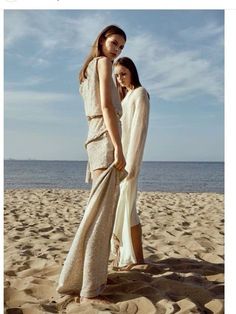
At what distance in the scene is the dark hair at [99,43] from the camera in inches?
95.6

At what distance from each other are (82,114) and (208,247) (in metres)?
2.04

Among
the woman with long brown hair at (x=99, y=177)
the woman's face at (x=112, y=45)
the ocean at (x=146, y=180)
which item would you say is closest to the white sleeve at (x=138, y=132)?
the woman with long brown hair at (x=99, y=177)

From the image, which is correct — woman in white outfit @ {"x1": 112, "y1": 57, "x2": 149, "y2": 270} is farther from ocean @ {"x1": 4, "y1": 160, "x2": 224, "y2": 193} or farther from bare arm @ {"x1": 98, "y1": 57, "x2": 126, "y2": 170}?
ocean @ {"x1": 4, "y1": 160, "x2": 224, "y2": 193}

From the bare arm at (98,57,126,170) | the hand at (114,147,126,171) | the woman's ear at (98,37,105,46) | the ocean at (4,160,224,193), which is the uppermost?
the woman's ear at (98,37,105,46)

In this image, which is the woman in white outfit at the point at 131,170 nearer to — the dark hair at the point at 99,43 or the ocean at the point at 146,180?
the dark hair at the point at 99,43

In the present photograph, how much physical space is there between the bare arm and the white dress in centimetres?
73

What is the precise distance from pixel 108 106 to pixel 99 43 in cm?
42

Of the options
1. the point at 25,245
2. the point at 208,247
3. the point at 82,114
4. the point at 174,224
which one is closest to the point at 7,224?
the point at 25,245

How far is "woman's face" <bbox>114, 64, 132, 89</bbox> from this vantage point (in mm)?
3234

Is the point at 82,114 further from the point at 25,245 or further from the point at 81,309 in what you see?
the point at 25,245

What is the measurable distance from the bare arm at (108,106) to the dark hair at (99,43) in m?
0.10

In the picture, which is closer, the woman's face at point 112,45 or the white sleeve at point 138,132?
the woman's face at point 112,45

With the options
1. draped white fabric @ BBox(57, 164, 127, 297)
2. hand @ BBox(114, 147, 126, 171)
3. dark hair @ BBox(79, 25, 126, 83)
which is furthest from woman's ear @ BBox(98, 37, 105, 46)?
draped white fabric @ BBox(57, 164, 127, 297)

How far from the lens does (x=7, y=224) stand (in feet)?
16.8
